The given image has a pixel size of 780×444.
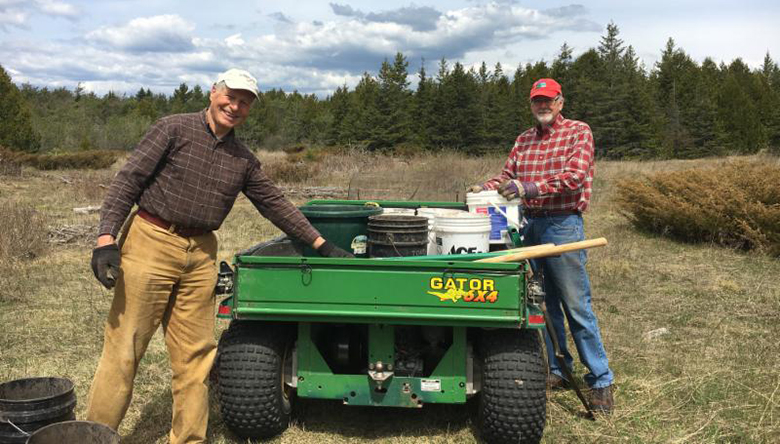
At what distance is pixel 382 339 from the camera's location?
3533 mm

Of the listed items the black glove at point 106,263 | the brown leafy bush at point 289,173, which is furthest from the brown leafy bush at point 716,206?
the brown leafy bush at point 289,173

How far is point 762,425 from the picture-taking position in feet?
12.4

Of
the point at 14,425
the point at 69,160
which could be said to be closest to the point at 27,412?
the point at 14,425

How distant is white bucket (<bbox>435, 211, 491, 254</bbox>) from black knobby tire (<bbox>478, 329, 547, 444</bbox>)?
0.69 m

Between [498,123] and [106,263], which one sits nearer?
[106,263]

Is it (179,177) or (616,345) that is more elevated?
(179,177)

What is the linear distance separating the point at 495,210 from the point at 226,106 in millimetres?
2212

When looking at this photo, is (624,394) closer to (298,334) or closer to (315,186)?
(298,334)

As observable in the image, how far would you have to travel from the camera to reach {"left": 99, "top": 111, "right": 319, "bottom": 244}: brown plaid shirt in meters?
3.12

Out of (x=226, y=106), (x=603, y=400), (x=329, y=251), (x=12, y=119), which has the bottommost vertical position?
(x=603, y=400)

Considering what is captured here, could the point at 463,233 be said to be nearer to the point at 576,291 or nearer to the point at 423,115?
the point at 576,291

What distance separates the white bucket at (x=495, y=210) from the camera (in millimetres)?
4680

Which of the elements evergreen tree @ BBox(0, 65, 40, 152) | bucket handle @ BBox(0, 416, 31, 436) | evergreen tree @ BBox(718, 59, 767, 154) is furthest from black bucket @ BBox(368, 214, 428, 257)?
evergreen tree @ BBox(718, 59, 767, 154)

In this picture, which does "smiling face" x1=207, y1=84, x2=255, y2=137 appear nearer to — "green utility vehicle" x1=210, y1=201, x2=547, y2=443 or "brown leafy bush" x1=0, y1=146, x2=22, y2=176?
"green utility vehicle" x1=210, y1=201, x2=547, y2=443
